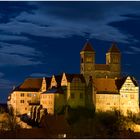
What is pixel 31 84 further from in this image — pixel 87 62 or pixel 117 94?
pixel 117 94

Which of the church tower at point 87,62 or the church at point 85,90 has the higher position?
the church tower at point 87,62

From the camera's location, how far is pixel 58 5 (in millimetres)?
17797

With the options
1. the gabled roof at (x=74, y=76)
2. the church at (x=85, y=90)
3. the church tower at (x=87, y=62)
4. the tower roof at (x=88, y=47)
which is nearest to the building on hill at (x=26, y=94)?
the church at (x=85, y=90)

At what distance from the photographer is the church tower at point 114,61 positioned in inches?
780

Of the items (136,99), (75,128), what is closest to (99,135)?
(75,128)

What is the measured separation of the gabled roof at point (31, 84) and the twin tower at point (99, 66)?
3.24 ft

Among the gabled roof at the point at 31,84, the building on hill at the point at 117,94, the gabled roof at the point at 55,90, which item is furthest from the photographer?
the building on hill at the point at 117,94

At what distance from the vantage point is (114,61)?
807 inches

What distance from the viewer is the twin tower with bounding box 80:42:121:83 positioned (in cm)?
2023

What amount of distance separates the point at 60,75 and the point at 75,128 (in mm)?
2140

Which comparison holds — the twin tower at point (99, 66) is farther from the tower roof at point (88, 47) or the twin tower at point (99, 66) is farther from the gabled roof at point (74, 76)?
the gabled roof at point (74, 76)

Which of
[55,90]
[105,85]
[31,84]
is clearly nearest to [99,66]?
[105,85]

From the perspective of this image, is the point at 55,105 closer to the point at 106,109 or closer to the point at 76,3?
the point at 106,109

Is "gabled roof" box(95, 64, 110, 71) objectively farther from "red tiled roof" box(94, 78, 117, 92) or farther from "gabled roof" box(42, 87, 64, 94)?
"gabled roof" box(42, 87, 64, 94)
